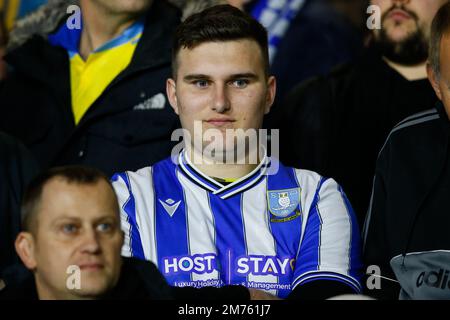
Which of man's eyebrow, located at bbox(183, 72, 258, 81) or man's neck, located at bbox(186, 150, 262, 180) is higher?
man's eyebrow, located at bbox(183, 72, 258, 81)

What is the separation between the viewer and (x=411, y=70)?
325cm

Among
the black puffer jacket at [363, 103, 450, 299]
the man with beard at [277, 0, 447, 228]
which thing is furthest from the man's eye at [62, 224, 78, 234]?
the man with beard at [277, 0, 447, 228]

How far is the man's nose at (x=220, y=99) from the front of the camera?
8.26 ft

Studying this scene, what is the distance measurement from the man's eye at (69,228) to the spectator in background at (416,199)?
32.4 inches

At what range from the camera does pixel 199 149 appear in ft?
8.50

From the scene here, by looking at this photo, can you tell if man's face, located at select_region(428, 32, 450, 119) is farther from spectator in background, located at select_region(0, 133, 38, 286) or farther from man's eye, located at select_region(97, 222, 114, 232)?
spectator in background, located at select_region(0, 133, 38, 286)

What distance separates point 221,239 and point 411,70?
1.12 metres

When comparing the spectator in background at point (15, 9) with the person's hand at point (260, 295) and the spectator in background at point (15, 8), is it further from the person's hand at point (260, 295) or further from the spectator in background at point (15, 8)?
the person's hand at point (260, 295)

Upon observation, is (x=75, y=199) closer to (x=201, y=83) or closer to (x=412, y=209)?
(x=201, y=83)

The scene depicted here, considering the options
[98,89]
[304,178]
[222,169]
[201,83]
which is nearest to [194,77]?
[201,83]

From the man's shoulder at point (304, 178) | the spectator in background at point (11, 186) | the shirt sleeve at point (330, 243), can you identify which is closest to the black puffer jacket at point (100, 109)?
the spectator in background at point (11, 186)

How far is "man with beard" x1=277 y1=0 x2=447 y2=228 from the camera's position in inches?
122

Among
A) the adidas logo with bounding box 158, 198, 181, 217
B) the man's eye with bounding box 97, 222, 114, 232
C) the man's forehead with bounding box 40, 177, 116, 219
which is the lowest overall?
the man's eye with bounding box 97, 222, 114, 232

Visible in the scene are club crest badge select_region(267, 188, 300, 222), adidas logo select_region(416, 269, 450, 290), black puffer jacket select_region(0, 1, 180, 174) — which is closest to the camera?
adidas logo select_region(416, 269, 450, 290)
